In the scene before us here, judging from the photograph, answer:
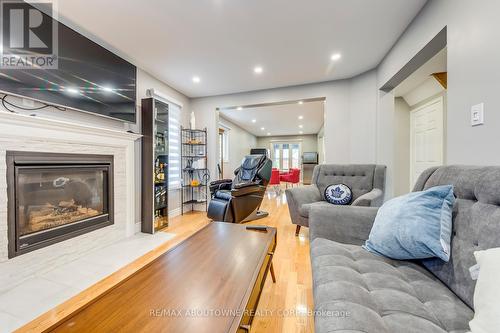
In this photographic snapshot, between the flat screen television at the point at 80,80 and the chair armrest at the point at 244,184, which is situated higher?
the flat screen television at the point at 80,80

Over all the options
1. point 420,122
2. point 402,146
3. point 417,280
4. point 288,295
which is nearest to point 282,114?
point 402,146

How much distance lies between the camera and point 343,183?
258 cm

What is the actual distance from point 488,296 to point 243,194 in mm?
2421

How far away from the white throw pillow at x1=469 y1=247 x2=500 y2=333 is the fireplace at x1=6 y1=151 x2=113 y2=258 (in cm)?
267

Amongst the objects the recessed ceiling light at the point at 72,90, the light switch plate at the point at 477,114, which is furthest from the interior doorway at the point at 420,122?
the recessed ceiling light at the point at 72,90

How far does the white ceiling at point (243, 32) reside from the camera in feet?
5.73

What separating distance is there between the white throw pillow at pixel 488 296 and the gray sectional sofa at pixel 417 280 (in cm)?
11

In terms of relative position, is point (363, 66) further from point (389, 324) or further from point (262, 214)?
point (389, 324)

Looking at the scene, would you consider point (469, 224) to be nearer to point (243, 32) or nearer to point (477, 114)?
point (477, 114)

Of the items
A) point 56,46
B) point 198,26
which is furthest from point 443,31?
point 56,46

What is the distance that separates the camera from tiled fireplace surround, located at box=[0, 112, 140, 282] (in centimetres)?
152

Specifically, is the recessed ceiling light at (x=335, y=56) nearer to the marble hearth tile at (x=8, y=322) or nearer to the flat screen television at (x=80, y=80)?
the flat screen television at (x=80, y=80)

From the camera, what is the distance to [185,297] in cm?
83

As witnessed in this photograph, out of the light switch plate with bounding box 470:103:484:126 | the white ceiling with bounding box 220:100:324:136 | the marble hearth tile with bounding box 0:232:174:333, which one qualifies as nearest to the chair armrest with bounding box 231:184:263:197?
the marble hearth tile with bounding box 0:232:174:333
